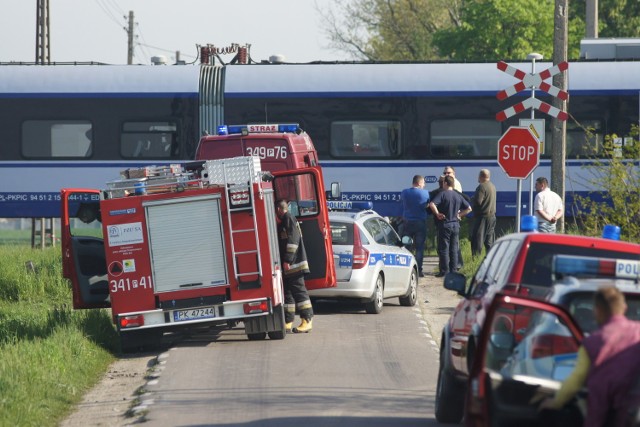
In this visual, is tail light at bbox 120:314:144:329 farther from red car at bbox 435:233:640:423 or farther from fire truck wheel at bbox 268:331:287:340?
red car at bbox 435:233:640:423

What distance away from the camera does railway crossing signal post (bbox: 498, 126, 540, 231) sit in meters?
19.7

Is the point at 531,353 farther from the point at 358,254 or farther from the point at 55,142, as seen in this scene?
the point at 55,142

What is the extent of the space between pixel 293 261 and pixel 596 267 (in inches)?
356

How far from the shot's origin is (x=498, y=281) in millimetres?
9562

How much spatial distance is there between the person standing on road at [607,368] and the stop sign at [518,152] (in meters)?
12.9

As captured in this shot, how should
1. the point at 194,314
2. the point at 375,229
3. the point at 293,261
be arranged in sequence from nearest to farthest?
1. the point at 194,314
2. the point at 293,261
3. the point at 375,229

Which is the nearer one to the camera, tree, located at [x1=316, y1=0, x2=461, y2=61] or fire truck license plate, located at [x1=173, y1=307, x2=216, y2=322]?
fire truck license plate, located at [x1=173, y1=307, x2=216, y2=322]

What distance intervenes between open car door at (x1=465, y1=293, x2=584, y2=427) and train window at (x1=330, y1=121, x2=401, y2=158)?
20.5 m

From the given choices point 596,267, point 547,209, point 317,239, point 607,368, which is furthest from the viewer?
point 547,209

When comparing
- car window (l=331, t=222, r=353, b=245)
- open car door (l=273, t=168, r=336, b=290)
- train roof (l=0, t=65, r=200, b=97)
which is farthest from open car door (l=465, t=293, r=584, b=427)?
train roof (l=0, t=65, r=200, b=97)

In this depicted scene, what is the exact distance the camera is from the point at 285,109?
91.7ft

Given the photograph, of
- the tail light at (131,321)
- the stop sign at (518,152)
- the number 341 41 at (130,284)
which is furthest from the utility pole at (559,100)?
the tail light at (131,321)

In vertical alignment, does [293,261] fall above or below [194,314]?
above

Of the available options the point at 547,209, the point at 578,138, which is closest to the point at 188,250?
the point at 547,209
